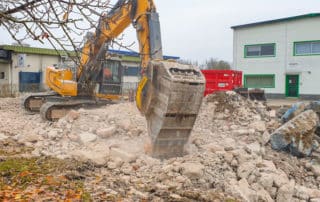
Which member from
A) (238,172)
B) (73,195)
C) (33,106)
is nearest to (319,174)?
(238,172)

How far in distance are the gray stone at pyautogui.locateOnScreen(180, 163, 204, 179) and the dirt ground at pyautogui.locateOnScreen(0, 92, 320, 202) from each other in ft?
0.05

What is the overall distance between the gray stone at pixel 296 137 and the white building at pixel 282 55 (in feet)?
54.2

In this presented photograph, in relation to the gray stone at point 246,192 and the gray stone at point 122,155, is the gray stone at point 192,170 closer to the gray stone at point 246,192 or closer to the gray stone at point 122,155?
the gray stone at point 246,192

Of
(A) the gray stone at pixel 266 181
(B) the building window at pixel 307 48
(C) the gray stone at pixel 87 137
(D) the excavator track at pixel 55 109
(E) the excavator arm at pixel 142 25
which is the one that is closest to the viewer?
(A) the gray stone at pixel 266 181

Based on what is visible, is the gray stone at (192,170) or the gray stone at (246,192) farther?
the gray stone at (192,170)

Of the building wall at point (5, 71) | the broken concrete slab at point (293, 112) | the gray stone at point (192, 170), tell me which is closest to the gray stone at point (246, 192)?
the gray stone at point (192, 170)

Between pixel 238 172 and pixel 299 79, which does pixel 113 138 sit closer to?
pixel 238 172

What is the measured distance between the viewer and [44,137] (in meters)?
8.05

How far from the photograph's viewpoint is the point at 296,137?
8320mm

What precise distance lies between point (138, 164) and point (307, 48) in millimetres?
20804

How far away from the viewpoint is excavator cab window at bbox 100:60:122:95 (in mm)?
11711

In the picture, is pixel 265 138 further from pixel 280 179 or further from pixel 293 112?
pixel 280 179

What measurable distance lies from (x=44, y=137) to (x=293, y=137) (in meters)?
5.41

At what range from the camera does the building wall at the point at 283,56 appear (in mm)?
23836
